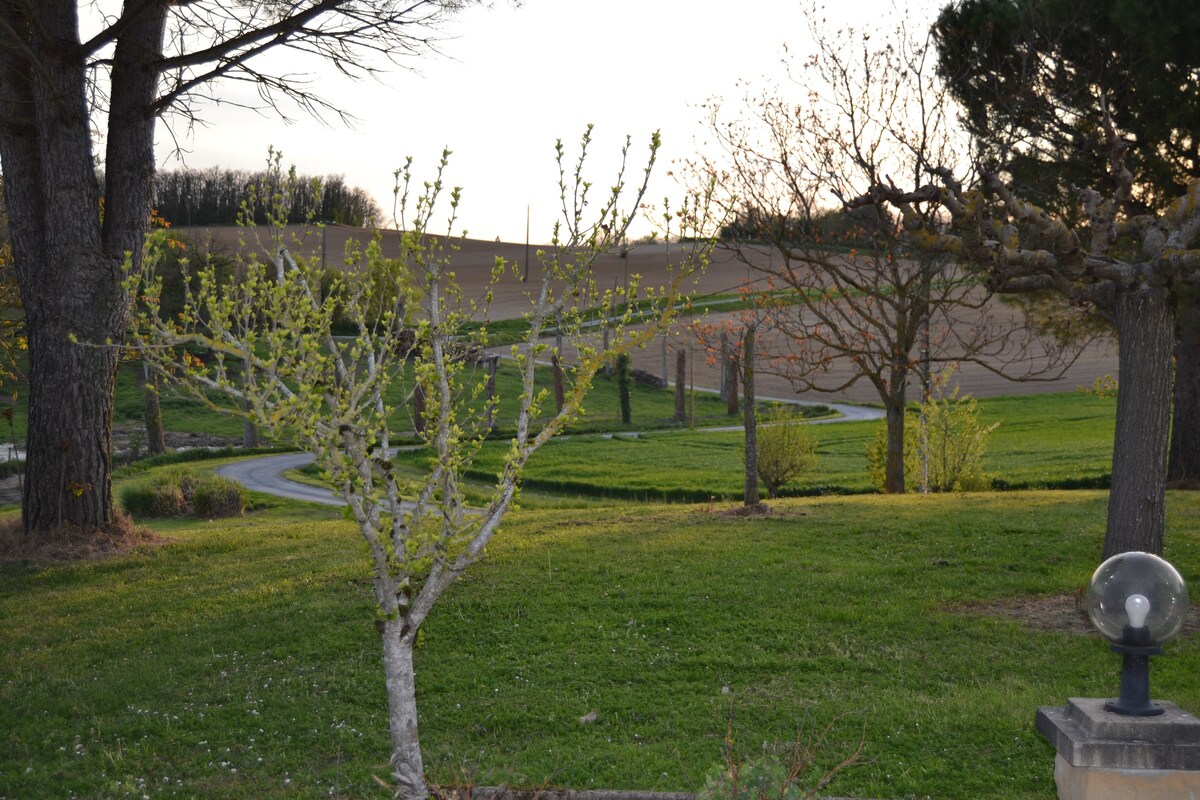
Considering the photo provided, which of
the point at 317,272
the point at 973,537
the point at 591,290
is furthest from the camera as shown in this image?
the point at 973,537

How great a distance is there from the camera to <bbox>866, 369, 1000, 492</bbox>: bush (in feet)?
61.4

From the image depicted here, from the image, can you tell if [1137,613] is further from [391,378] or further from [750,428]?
[750,428]

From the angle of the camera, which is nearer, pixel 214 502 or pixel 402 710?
pixel 402 710

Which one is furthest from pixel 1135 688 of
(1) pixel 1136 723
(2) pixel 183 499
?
(2) pixel 183 499

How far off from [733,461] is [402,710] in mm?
23191

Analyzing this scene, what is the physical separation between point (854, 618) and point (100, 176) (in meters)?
12.1

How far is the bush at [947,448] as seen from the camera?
61.4 feet

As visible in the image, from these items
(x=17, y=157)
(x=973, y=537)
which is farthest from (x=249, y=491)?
(x=973, y=537)

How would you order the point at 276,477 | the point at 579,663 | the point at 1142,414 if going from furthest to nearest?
1. the point at 276,477
2. the point at 1142,414
3. the point at 579,663

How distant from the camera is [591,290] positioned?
553 cm

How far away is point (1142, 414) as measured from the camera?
867 cm

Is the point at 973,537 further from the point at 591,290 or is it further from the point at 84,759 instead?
the point at 84,759

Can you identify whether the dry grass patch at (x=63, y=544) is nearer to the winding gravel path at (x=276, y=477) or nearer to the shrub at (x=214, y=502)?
the winding gravel path at (x=276, y=477)

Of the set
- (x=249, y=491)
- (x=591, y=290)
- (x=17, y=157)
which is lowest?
(x=249, y=491)
